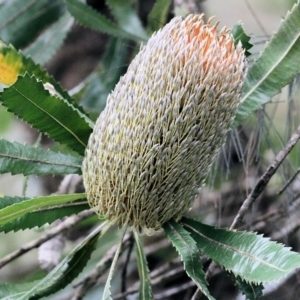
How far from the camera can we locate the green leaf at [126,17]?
1137mm

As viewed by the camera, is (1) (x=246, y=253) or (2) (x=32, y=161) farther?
(2) (x=32, y=161)

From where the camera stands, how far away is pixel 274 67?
2.44ft

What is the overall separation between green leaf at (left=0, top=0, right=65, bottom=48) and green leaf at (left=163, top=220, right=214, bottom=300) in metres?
0.76

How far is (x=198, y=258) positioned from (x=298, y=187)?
15.6 inches

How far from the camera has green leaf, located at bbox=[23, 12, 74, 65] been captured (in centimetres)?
120

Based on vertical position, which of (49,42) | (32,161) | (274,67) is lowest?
(32,161)

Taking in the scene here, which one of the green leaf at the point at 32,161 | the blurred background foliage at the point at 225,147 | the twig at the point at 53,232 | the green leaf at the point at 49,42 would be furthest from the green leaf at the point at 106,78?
the green leaf at the point at 32,161

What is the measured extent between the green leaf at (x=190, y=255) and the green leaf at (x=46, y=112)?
196 millimetres

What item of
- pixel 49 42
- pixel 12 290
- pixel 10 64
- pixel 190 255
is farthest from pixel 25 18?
pixel 190 255

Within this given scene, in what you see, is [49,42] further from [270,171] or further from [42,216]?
[270,171]

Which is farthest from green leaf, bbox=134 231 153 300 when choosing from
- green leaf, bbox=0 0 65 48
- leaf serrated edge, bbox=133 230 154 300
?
green leaf, bbox=0 0 65 48

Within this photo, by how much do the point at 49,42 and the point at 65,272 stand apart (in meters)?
0.64

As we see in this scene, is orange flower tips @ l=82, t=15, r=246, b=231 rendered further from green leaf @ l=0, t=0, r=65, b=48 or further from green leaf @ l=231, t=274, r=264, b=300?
green leaf @ l=0, t=0, r=65, b=48

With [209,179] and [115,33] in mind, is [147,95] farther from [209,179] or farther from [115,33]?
[115,33]
